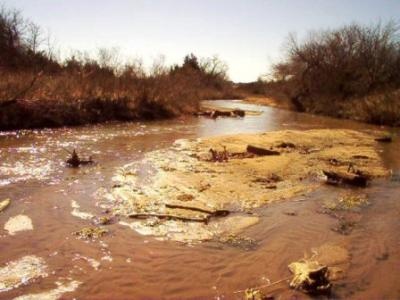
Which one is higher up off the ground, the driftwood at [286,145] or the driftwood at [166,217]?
the driftwood at [286,145]

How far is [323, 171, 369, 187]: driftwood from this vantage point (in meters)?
9.67

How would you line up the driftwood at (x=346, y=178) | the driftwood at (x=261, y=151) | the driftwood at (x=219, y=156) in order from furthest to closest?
the driftwood at (x=261, y=151), the driftwood at (x=219, y=156), the driftwood at (x=346, y=178)

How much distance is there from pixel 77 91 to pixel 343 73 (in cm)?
2331

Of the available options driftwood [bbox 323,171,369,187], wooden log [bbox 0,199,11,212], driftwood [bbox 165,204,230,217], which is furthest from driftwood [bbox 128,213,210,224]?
driftwood [bbox 323,171,369,187]

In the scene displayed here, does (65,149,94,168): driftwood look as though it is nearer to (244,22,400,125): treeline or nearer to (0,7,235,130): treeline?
(0,7,235,130): treeline

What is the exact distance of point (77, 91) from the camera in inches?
822

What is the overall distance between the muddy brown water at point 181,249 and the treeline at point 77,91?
8591mm

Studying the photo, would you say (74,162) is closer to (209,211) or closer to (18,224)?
(18,224)

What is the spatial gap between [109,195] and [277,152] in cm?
663

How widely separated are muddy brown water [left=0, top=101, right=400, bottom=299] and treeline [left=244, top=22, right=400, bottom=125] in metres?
22.0

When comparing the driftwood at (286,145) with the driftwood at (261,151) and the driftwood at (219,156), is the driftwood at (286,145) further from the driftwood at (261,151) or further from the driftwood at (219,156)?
the driftwood at (219,156)

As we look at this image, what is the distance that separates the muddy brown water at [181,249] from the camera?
4812mm

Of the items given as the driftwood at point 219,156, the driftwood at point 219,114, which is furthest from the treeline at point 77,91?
the driftwood at point 219,156

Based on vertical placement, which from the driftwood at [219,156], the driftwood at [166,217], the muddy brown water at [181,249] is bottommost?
the muddy brown water at [181,249]
